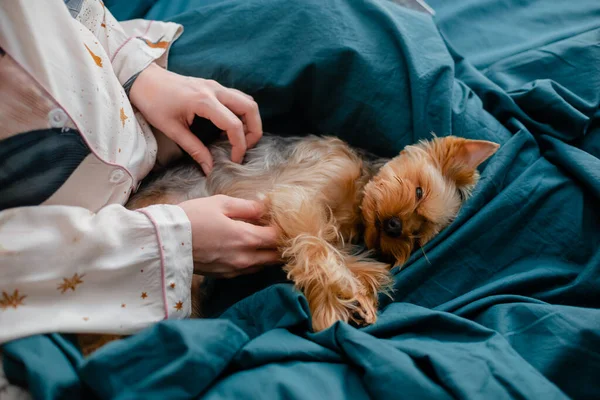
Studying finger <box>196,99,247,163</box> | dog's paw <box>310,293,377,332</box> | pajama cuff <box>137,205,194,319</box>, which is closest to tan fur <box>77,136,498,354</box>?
dog's paw <box>310,293,377,332</box>

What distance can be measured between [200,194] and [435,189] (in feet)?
2.43

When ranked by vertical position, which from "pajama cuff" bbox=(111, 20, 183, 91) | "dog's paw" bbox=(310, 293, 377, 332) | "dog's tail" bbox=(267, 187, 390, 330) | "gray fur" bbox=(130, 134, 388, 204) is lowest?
"dog's paw" bbox=(310, 293, 377, 332)

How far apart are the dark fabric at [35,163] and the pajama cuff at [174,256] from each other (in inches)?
7.5

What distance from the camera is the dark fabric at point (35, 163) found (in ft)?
3.11

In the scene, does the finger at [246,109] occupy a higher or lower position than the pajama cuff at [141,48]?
lower

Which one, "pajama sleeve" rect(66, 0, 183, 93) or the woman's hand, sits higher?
"pajama sleeve" rect(66, 0, 183, 93)

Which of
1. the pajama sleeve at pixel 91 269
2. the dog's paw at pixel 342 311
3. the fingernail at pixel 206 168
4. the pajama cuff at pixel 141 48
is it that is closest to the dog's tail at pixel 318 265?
the dog's paw at pixel 342 311

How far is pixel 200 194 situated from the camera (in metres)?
1.45

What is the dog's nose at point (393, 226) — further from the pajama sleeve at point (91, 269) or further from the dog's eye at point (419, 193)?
the pajama sleeve at point (91, 269)

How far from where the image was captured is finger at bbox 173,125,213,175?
4.50 feet

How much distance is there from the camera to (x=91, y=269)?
3.20 feet

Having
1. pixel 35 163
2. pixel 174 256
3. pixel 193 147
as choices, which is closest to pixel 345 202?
pixel 193 147

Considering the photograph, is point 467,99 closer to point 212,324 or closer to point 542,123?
point 542,123

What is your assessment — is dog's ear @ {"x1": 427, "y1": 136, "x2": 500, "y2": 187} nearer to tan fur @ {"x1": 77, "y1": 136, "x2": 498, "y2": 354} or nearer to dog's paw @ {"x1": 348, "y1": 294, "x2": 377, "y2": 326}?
tan fur @ {"x1": 77, "y1": 136, "x2": 498, "y2": 354}
